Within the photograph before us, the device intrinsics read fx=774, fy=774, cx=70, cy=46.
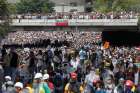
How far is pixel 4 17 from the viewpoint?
31.4 metres

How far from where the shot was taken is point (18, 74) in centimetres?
2172

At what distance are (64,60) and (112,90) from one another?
7448mm

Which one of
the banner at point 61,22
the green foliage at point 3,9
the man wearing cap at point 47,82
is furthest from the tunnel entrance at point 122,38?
the man wearing cap at point 47,82

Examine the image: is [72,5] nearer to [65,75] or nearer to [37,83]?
[65,75]

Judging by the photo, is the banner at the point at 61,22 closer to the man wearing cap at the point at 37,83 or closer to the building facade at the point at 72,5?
the man wearing cap at the point at 37,83

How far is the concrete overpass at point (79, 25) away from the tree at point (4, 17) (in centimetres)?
2599

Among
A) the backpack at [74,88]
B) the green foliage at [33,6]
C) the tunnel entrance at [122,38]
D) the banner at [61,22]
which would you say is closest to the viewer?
the backpack at [74,88]

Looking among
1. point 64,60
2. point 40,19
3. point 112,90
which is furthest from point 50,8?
point 112,90

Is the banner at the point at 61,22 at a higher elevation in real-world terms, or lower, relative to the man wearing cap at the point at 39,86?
lower

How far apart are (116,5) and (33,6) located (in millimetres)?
16530

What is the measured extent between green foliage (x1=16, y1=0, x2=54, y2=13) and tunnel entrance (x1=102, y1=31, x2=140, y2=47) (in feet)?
134

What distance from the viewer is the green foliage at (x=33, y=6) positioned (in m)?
104

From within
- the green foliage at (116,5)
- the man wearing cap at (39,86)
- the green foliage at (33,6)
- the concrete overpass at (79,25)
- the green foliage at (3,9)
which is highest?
the green foliage at (3,9)

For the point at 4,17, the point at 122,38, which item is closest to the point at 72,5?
the point at 122,38
